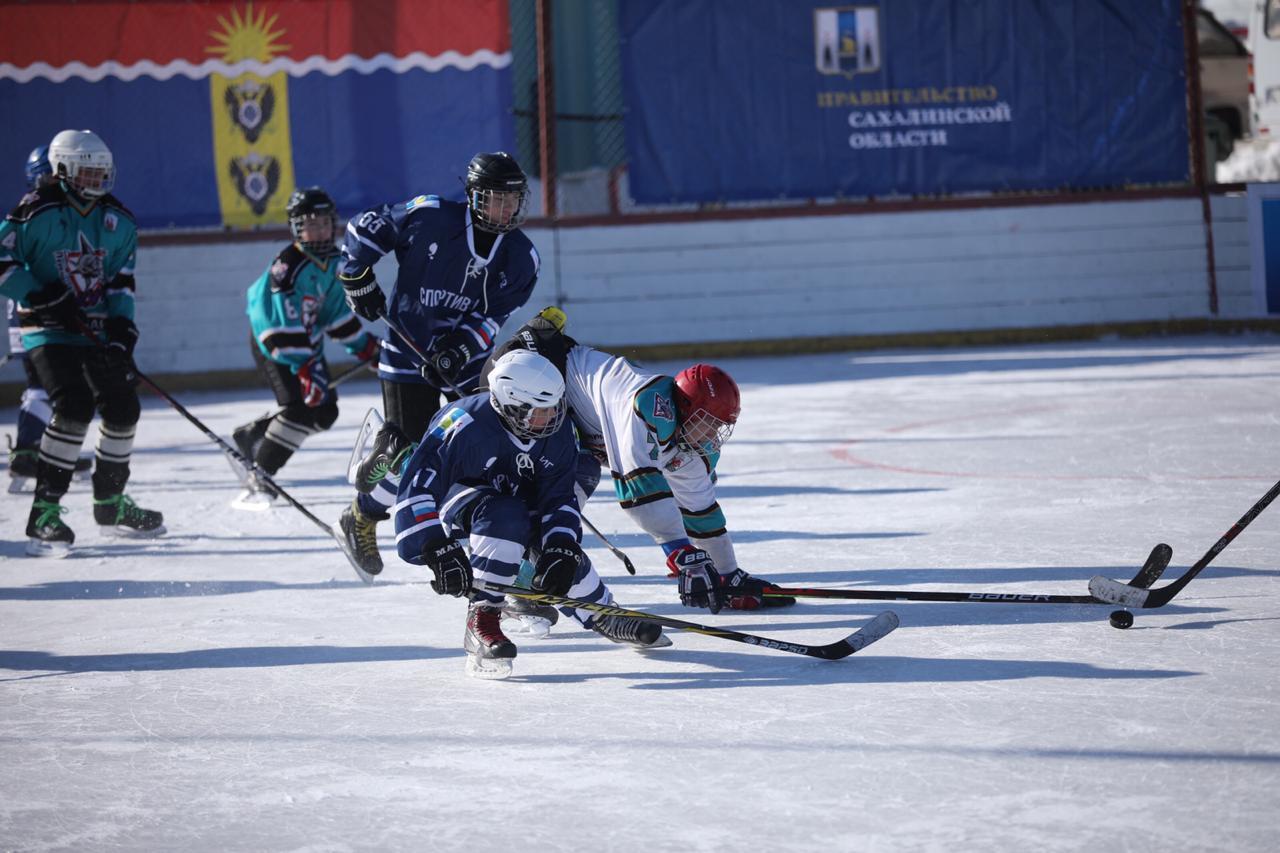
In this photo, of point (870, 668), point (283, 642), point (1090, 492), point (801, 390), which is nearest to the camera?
point (870, 668)

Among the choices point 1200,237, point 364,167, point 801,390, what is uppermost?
point 364,167

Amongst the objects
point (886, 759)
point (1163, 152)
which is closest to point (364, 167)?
point (1163, 152)

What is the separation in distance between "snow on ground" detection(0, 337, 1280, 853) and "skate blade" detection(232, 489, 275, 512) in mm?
79

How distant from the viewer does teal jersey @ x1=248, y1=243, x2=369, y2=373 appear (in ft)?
21.9

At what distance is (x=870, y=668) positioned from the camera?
3.61 m

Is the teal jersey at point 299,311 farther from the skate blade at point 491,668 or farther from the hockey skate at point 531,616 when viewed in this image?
the skate blade at point 491,668

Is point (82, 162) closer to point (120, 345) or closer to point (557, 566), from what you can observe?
point (120, 345)

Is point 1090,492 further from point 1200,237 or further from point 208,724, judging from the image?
point 1200,237

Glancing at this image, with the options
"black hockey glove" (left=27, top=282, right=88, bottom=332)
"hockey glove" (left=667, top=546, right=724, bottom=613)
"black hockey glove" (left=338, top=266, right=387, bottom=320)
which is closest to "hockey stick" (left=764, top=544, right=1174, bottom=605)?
"hockey glove" (left=667, top=546, right=724, bottom=613)

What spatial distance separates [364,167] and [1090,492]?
6.99 m

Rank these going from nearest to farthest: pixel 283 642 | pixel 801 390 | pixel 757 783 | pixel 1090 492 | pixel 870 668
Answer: pixel 757 783, pixel 870 668, pixel 283 642, pixel 1090 492, pixel 801 390

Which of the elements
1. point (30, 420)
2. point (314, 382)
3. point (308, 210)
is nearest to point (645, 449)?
point (314, 382)

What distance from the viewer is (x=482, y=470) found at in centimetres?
393

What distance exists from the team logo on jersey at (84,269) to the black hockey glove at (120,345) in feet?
0.38
